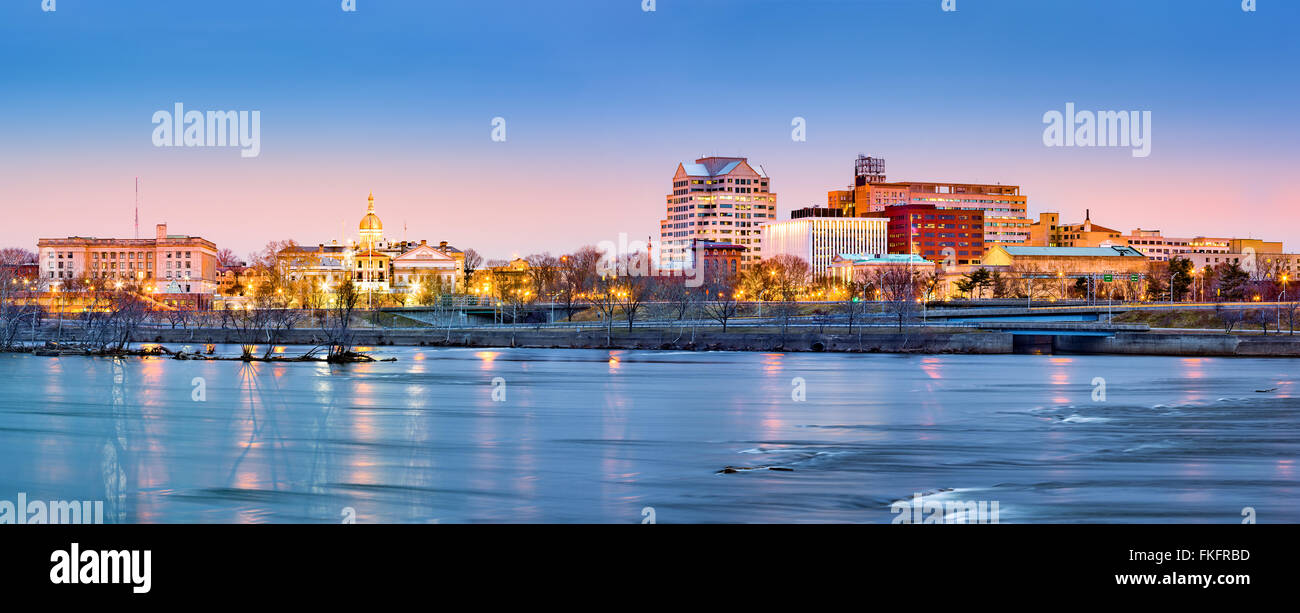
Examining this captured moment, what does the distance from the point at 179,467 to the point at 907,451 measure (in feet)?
46.7

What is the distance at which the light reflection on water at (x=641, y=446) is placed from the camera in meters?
18.5

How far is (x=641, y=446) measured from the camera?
27.0 meters

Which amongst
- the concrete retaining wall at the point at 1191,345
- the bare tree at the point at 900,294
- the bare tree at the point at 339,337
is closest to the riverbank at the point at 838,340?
the concrete retaining wall at the point at 1191,345

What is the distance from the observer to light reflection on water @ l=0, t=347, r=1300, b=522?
18.5m

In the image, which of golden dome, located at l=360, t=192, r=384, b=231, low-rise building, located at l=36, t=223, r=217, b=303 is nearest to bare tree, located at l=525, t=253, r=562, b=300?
golden dome, located at l=360, t=192, r=384, b=231

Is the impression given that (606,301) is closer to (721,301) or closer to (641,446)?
(721,301)

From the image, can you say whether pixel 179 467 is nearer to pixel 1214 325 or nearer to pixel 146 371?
pixel 146 371

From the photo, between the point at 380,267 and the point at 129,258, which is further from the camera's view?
the point at 129,258

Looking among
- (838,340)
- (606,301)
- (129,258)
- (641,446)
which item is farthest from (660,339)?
(129,258)

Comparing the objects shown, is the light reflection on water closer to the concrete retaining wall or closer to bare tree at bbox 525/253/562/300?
the concrete retaining wall

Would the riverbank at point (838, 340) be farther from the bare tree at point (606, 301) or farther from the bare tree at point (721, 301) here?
the bare tree at point (721, 301)

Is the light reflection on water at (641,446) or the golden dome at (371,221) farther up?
the golden dome at (371,221)
